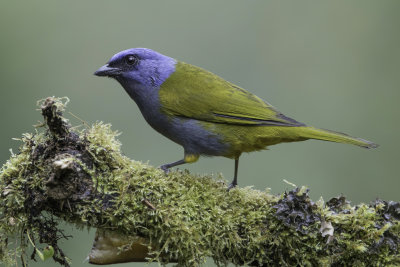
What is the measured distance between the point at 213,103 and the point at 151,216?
1.52 m

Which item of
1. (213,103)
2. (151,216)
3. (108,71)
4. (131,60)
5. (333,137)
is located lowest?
(151,216)

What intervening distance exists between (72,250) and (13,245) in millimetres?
2882

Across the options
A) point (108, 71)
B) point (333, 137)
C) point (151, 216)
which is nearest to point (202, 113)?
point (108, 71)

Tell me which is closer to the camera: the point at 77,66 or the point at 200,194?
the point at 200,194

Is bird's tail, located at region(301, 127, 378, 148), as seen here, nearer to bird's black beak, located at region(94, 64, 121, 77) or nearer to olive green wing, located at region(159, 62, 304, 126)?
olive green wing, located at region(159, 62, 304, 126)

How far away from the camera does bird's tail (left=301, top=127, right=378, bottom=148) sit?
149 inches

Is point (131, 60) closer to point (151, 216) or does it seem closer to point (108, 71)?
point (108, 71)

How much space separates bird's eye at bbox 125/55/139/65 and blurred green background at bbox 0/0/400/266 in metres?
1.61

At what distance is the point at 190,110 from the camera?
405 cm

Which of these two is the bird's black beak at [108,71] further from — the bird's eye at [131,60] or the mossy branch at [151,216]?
the mossy branch at [151,216]

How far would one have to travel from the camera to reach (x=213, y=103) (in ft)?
13.4

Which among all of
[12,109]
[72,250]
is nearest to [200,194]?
[72,250]

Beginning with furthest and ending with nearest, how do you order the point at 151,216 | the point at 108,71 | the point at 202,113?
1. the point at 108,71
2. the point at 202,113
3. the point at 151,216

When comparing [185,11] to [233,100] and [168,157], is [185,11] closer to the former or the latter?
[168,157]
